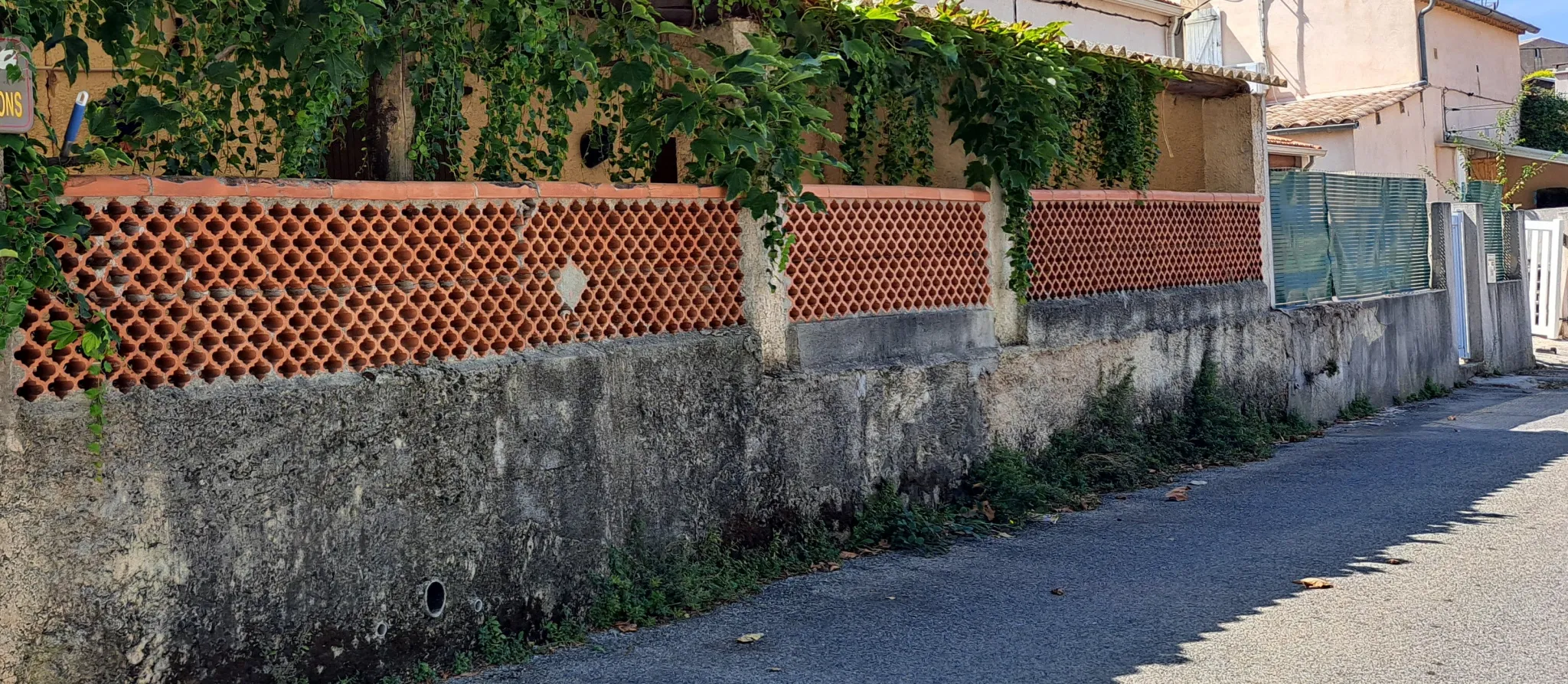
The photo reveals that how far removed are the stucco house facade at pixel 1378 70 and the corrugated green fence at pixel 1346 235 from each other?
26.3ft

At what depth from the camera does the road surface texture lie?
203 inches

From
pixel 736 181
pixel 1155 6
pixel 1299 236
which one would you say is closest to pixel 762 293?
pixel 736 181

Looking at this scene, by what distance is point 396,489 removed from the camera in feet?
16.9

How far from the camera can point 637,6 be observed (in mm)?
5945

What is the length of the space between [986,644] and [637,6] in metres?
3.03

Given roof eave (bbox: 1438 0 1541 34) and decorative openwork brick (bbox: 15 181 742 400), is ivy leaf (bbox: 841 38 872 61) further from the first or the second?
roof eave (bbox: 1438 0 1541 34)

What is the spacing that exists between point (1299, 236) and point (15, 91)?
1094 centimetres

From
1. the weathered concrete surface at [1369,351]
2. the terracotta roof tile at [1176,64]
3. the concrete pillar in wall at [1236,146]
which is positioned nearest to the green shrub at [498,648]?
the terracotta roof tile at [1176,64]

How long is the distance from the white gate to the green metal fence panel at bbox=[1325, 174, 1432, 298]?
207 inches

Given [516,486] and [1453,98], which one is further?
[1453,98]

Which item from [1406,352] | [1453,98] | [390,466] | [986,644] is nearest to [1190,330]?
[1406,352]

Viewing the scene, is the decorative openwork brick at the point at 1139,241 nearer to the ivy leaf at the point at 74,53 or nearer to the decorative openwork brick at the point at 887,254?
the decorative openwork brick at the point at 887,254

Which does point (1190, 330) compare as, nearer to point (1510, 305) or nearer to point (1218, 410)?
point (1218, 410)

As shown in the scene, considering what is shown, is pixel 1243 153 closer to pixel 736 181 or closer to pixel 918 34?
pixel 918 34
